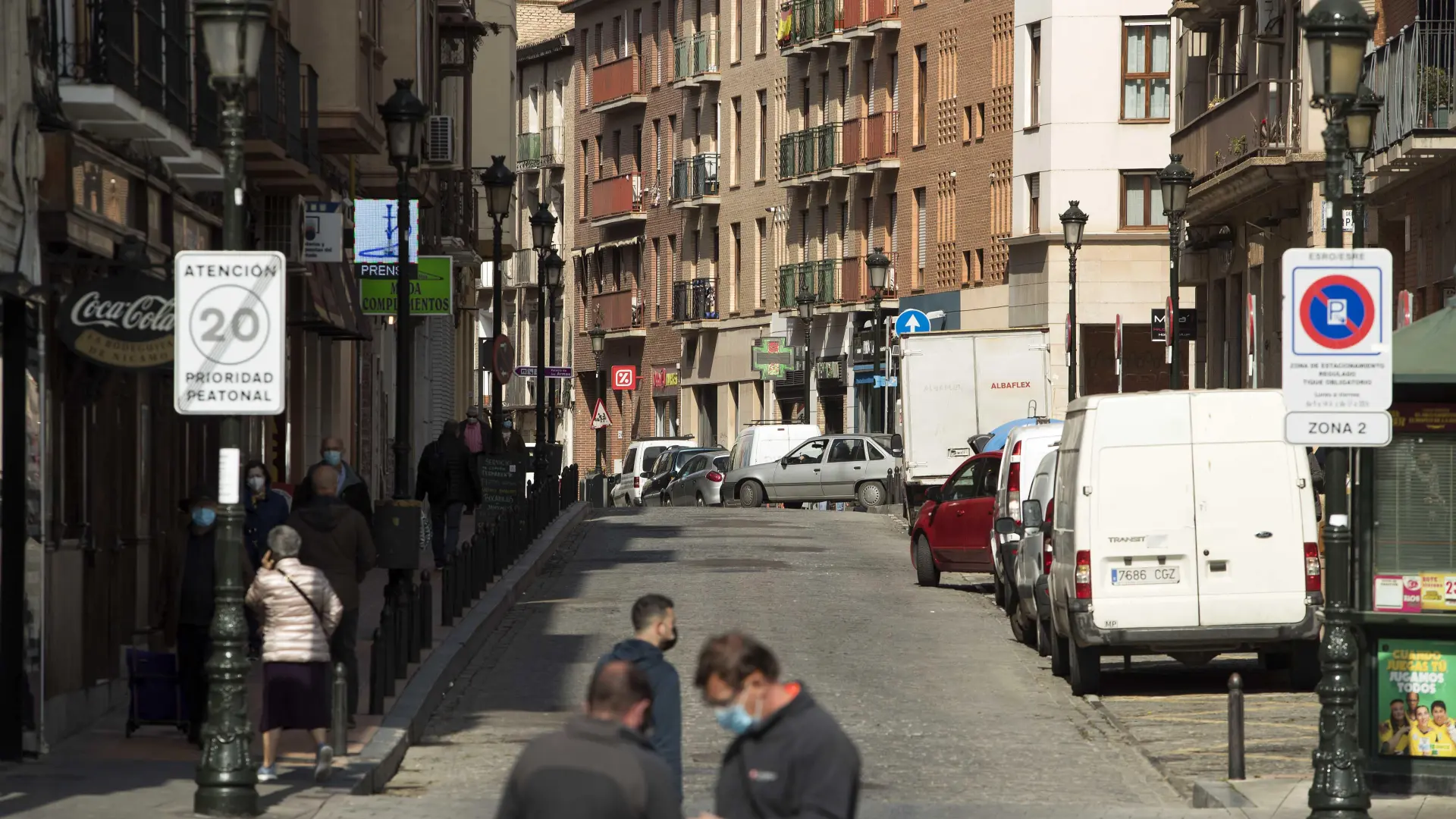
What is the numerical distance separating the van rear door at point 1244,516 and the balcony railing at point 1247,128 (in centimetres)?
1605

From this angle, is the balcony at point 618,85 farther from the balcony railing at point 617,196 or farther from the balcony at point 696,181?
the balcony at point 696,181

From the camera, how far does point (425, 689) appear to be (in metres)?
19.0

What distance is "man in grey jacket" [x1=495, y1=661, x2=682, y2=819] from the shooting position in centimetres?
695

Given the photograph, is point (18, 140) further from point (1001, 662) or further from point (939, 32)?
point (939, 32)

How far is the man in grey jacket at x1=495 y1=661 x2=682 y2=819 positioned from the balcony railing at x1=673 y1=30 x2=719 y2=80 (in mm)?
67210

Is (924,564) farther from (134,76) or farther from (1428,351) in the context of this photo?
(1428,351)

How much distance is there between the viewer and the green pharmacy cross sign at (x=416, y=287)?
2980 cm

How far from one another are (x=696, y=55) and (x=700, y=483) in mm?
23244

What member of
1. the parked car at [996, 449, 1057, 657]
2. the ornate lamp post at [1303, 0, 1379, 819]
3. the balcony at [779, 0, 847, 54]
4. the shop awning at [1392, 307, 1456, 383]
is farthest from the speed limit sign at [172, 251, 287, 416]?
the balcony at [779, 0, 847, 54]

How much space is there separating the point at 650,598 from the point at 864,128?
5683cm

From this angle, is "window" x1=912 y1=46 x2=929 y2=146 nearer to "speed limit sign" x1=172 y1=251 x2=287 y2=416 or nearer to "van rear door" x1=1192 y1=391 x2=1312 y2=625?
"van rear door" x1=1192 y1=391 x2=1312 y2=625

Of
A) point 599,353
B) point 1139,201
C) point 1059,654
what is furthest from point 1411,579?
point 599,353

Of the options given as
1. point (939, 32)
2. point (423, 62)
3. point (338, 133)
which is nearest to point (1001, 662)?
point (338, 133)

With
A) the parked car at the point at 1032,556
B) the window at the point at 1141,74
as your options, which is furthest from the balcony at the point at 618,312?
the parked car at the point at 1032,556
